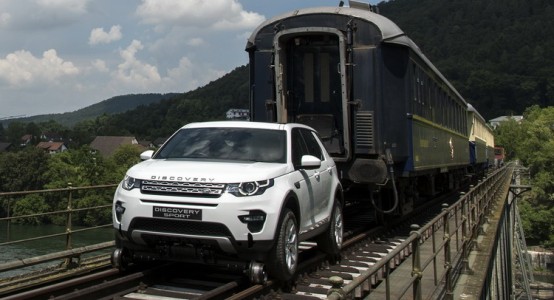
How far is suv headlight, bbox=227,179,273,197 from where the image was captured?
5.72m

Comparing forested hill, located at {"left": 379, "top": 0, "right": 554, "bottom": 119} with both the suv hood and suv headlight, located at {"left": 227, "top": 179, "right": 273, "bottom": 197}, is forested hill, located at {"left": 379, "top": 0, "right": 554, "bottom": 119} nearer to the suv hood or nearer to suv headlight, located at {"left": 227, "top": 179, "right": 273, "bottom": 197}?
the suv hood

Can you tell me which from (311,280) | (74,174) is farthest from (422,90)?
(74,174)

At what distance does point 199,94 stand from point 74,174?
9949 cm

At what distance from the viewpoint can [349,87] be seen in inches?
409

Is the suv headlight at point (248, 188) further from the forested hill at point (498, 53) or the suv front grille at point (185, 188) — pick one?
the forested hill at point (498, 53)

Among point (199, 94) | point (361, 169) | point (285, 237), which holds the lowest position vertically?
point (285, 237)

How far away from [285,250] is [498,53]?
184401 millimetres

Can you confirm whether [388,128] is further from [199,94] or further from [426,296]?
[199,94]

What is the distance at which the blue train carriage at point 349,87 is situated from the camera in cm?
1026

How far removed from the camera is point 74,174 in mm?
59031

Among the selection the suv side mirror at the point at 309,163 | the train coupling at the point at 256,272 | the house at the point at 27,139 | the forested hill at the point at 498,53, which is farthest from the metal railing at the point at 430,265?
the house at the point at 27,139

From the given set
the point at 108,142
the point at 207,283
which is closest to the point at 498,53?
the point at 108,142

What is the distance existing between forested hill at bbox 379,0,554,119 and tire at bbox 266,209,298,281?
152 metres

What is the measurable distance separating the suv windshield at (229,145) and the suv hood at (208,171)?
1.10ft
